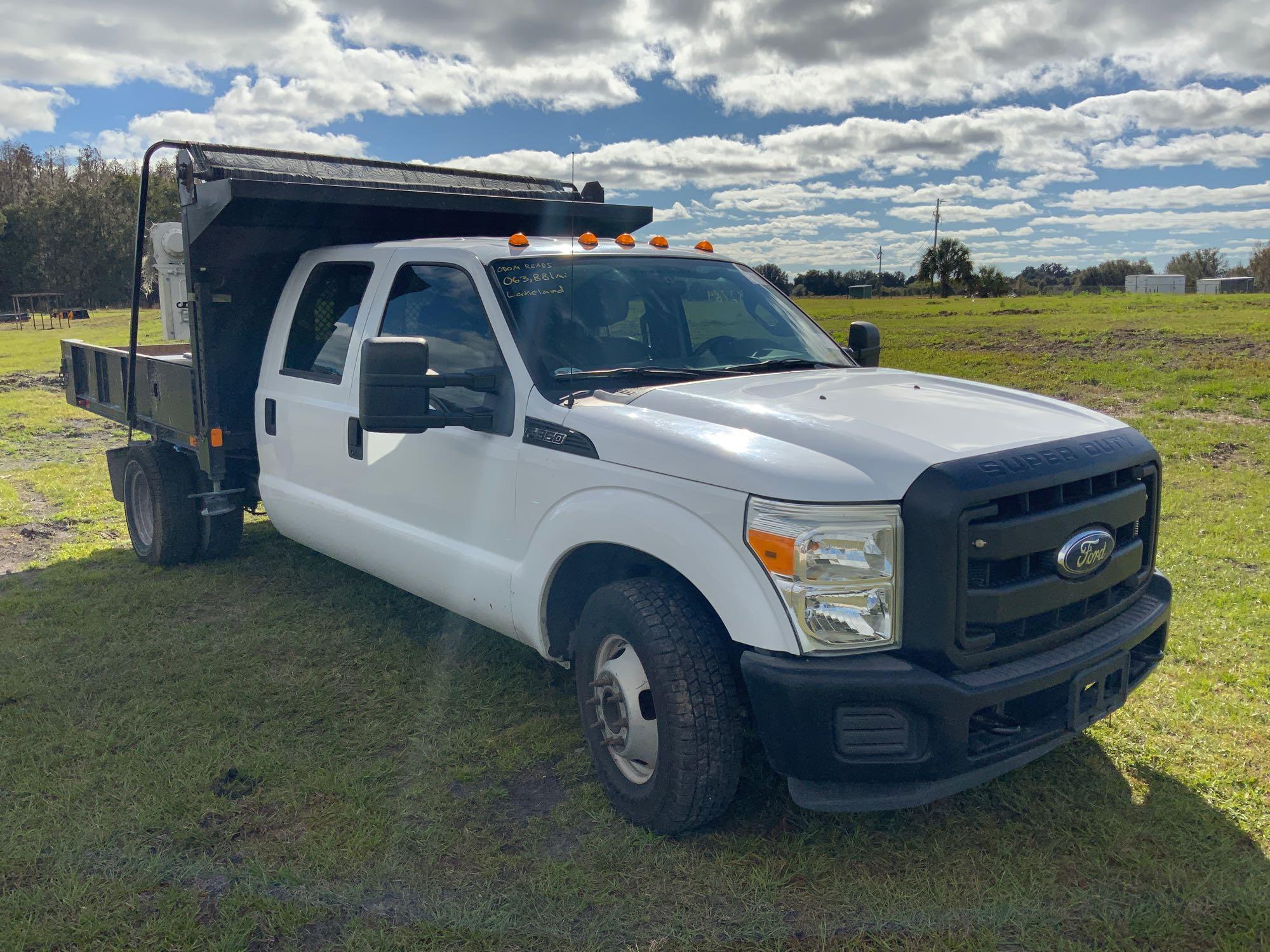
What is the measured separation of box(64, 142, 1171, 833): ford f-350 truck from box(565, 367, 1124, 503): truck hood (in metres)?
0.01

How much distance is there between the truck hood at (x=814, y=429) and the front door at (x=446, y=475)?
54cm

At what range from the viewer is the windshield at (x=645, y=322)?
13.2 feet

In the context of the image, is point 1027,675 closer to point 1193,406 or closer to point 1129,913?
point 1129,913

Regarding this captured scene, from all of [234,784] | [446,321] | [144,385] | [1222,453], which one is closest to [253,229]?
[446,321]

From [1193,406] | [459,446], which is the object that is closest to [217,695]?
[459,446]

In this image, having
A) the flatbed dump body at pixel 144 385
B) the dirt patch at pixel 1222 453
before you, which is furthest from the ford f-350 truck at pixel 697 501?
the dirt patch at pixel 1222 453

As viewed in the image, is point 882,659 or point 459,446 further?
point 459,446

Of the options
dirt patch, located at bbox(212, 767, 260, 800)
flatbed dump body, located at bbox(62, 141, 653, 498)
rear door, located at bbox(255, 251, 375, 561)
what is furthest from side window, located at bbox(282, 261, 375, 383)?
dirt patch, located at bbox(212, 767, 260, 800)

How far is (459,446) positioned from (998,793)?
2423mm

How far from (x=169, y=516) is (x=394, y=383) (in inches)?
147

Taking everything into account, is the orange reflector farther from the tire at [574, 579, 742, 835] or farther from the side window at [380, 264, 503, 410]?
the side window at [380, 264, 503, 410]

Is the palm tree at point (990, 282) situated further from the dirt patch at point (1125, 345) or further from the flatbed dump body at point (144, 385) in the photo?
the flatbed dump body at point (144, 385)

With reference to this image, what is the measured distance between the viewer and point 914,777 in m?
3.05

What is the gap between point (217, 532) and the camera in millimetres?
6762
